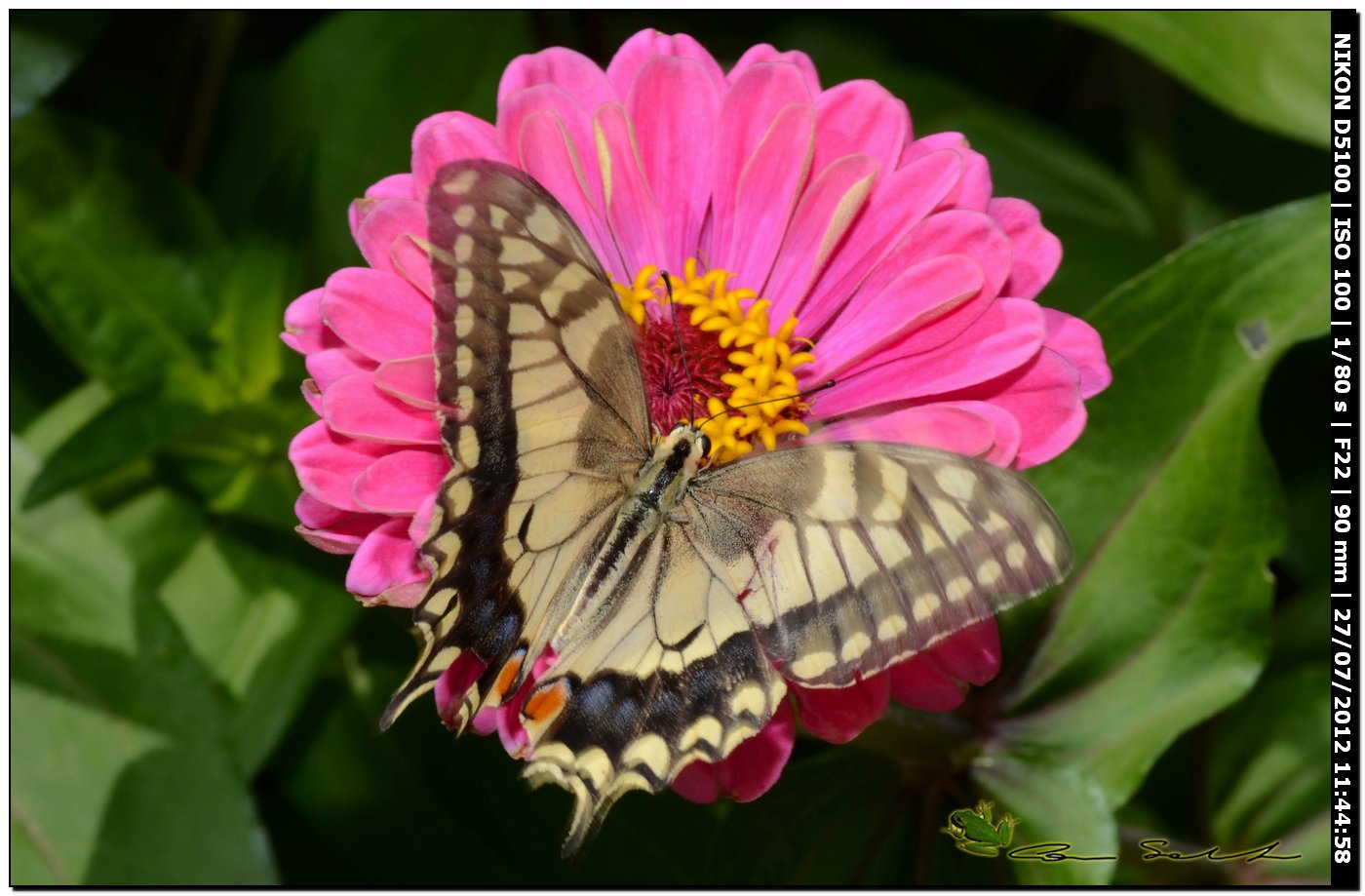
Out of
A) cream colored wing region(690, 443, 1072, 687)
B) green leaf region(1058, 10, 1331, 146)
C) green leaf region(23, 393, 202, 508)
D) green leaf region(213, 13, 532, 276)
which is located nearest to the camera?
cream colored wing region(690, 443, 1072, 687)

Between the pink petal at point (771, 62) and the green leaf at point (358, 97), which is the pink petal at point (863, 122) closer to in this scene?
the pink petal at point (771, 62)

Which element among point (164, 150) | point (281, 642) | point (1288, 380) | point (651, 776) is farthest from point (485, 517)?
point (1288, 380)

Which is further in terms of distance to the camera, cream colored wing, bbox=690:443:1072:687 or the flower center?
→ the flower center

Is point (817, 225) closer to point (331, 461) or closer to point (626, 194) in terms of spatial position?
point (626, 194)

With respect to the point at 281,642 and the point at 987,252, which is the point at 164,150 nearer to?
the point at 281,642

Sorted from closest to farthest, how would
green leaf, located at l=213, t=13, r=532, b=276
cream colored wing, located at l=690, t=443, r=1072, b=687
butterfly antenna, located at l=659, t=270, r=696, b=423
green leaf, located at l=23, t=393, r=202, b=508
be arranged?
cream colored wing, located at l=690, t=443, r=1072, b=687
butterfly antenna, located at l=659, t=270, r=696, b=423
green leaf, located at l=23, t=393, r=202, b=508
green leaf, located at l=213, t=13, r=532, b=276

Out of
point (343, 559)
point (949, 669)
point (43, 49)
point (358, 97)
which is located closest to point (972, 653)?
point (949, 669)

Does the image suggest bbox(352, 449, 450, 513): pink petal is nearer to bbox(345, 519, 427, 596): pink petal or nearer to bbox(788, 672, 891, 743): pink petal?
bbox(345, 519, 427, 596): pink petal
